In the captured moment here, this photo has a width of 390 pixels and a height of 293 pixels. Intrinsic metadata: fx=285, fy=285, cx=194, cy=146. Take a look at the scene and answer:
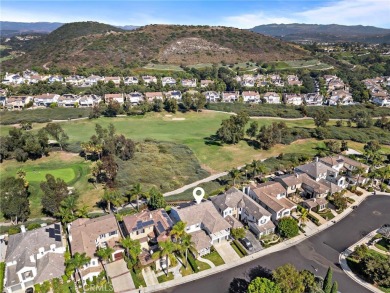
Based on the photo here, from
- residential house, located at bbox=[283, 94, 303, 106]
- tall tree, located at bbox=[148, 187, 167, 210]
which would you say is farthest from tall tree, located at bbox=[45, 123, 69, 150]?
residential house, located at bbox=[283, 94, 303, 106]

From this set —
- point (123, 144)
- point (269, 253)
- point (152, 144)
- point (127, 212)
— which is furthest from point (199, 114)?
point (269, 253)

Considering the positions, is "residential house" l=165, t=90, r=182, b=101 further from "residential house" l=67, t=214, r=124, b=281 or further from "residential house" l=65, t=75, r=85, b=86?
"residential house" l=67, t=214, r=124, b=281

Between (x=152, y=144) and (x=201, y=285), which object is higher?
(x=152, y=144)

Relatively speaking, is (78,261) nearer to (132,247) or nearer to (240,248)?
(132,247)

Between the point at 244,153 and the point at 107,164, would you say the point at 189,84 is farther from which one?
the point at 107,164

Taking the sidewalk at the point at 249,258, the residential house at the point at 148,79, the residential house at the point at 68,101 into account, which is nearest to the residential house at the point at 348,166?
the sidewalk at the point at 249,258
